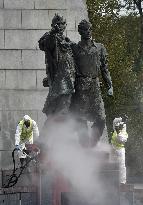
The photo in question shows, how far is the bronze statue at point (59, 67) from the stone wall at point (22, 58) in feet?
11.5

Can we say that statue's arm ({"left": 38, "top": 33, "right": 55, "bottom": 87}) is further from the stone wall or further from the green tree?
the green tree

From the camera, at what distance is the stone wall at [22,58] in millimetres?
18139

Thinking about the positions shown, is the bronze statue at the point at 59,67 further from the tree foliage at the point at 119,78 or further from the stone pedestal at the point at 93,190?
the tree foliage at the point at 119,78

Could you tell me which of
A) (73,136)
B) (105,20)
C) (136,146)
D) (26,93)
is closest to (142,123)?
(136,146)

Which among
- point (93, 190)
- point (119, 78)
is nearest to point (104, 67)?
point (93, 190)

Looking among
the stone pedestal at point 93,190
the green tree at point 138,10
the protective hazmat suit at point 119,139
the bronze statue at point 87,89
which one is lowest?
the stone pedestal at point 93,190

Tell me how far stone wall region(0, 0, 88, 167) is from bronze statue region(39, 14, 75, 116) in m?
3.51

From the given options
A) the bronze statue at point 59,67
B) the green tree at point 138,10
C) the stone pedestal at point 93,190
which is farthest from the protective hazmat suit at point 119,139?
the green tree at point 138,10

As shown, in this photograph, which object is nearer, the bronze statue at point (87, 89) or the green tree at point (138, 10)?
the bronze statue at point (87, 89)

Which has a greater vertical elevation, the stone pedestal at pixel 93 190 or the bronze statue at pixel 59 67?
the bronze statue at pixel 59 67

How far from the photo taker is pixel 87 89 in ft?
48.0

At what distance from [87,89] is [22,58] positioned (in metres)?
4.06

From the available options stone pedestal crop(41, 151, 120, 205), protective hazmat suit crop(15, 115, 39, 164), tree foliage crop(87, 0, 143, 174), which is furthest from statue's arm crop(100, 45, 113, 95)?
tree foliage crop(87, 0, 143, 174)

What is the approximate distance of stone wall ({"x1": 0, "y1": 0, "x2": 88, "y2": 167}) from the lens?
1814 cm
